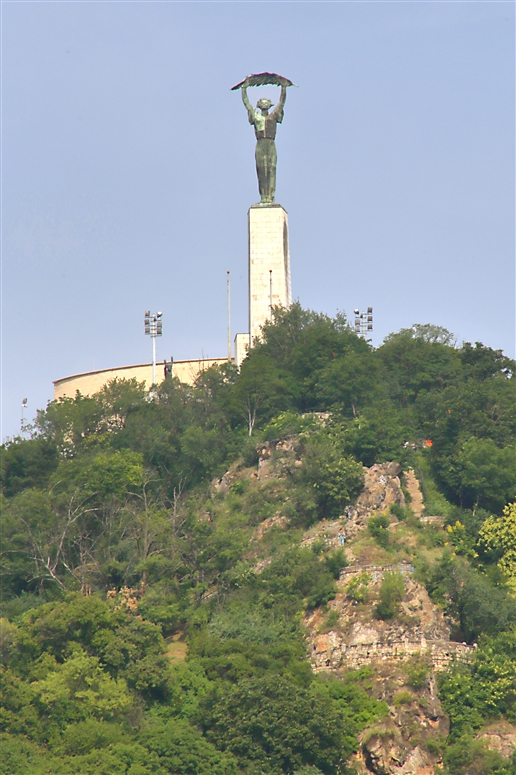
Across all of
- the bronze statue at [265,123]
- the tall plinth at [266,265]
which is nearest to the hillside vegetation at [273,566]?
the tall plinth at [266,265]

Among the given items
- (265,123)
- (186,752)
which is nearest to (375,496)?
(186,752)

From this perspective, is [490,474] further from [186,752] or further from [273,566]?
[186,752]

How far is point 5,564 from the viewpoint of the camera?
54094mm

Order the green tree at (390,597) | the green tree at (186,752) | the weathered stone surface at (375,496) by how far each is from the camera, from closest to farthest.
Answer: the green tree at (186,752), the green tree at (390,597), the weathered stone surface at (375,496)

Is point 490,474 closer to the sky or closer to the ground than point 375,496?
closer to the sky

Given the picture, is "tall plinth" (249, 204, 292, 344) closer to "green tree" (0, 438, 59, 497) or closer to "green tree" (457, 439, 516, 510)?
"green tree" (0, 438, 59, 497)

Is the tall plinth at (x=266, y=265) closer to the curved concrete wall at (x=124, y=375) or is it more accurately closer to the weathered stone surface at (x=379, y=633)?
the curved concrete wall at (x=124, y=375)

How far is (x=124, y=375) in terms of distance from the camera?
69.4 metres

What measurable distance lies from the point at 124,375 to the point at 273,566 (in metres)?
20.5

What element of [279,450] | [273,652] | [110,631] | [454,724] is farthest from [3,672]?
[279,450]

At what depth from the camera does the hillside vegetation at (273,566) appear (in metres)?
43.8

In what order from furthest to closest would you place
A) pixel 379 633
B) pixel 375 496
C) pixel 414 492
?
pixel 414 492 < pixel 375 496 < pixel 379 633

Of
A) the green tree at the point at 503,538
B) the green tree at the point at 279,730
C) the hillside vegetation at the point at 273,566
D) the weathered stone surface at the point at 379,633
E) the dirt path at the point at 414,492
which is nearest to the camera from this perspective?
the green tree at the point at 279,730

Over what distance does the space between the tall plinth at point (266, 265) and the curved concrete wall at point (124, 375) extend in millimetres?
3997
